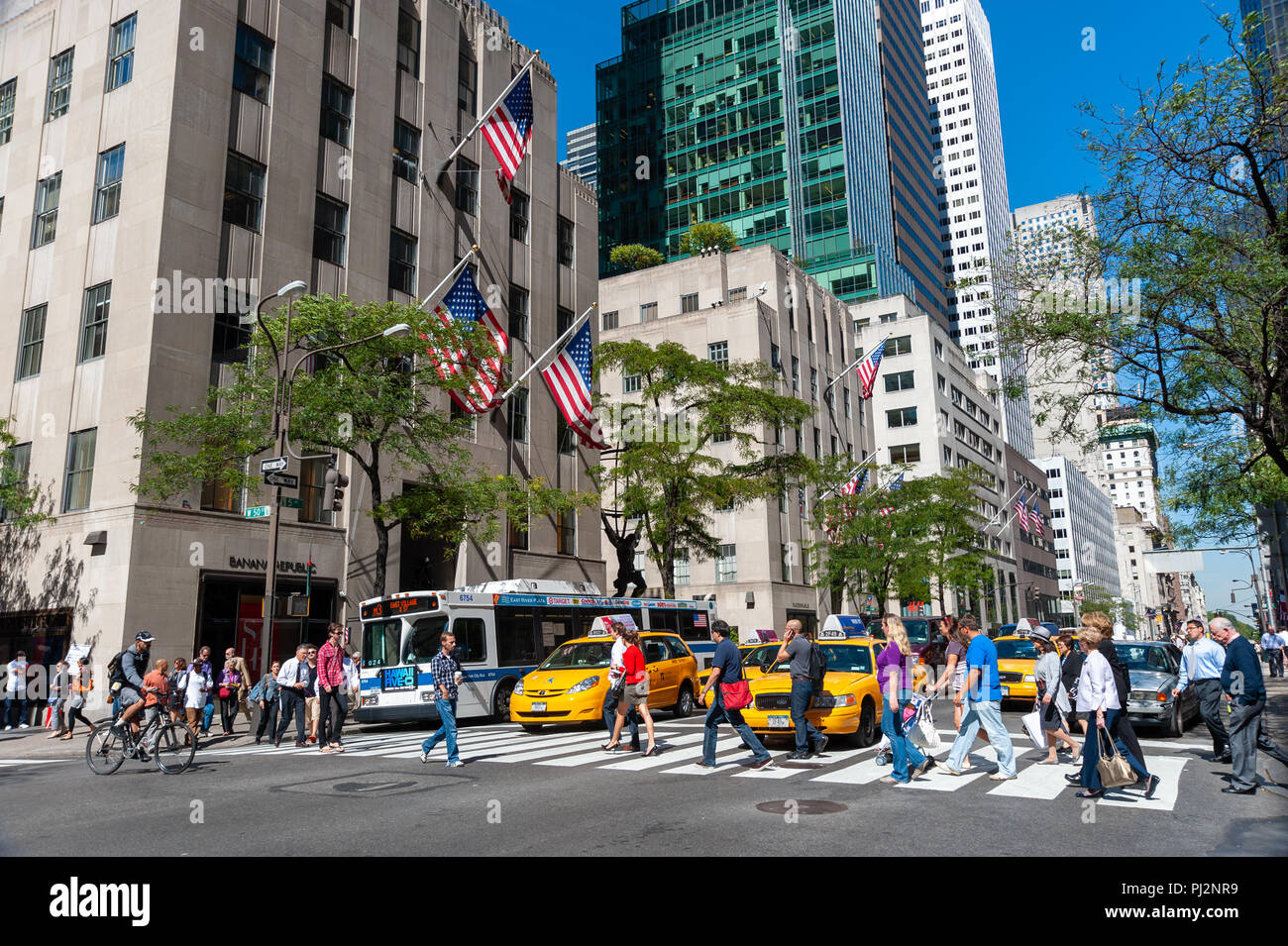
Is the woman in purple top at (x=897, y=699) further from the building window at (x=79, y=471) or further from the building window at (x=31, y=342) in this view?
the building window at (x=31, y=342)

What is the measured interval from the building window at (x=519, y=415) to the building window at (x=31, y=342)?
16.0 metres

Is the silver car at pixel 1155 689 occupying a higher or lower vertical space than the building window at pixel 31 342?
lower

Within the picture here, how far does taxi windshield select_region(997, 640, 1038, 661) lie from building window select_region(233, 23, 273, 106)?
88.3ft

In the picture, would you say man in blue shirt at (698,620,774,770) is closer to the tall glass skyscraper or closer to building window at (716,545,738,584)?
building window at (716,545,738,584)

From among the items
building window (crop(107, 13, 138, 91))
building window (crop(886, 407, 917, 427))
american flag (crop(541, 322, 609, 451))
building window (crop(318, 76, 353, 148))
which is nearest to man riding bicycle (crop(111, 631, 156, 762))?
american flag (crop(541, 322, 609, 451))

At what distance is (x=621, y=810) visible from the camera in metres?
8.78

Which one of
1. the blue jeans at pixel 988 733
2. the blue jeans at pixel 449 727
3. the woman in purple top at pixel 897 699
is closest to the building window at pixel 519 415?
the blue jeans at pixel 449 727

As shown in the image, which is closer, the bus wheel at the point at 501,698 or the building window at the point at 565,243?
the bus wheel at the point at 501,698

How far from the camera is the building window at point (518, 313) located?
37500mm

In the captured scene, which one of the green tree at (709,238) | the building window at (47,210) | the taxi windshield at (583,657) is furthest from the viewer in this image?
the green tree at (709,238)

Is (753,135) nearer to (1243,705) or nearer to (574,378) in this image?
(574,378)

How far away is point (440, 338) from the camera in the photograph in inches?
958

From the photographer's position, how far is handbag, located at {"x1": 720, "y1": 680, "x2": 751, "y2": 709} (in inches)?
465
